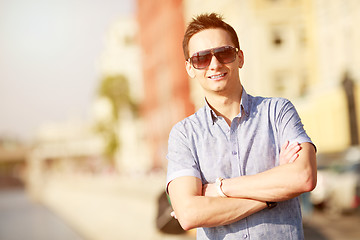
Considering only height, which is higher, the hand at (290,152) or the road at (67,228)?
the hand at (290,152)

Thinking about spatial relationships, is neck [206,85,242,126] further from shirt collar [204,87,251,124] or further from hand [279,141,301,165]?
hand [279,141,301,165]

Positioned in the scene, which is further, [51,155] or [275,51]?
[51,155]

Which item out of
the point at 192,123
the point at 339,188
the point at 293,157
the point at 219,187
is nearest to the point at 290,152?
the point at 293,157

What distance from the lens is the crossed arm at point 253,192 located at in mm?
2658

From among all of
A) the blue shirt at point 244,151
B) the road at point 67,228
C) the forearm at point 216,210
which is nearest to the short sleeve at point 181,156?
the blue shirt at point 244,151

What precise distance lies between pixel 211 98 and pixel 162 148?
5907 centimetres

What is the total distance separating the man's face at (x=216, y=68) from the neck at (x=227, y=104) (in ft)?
0.08

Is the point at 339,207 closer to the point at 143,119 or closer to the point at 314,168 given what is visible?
the point at 314,168

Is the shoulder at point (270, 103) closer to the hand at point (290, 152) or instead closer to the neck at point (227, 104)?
the neck at point (227, 104)

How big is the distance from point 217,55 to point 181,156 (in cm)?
50

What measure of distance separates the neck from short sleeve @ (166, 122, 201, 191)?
189 millimetres

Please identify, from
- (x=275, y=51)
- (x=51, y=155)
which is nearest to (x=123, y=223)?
(x=275, y=51)

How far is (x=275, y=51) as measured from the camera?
37812 mm

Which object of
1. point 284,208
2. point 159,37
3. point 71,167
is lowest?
point 71,167
